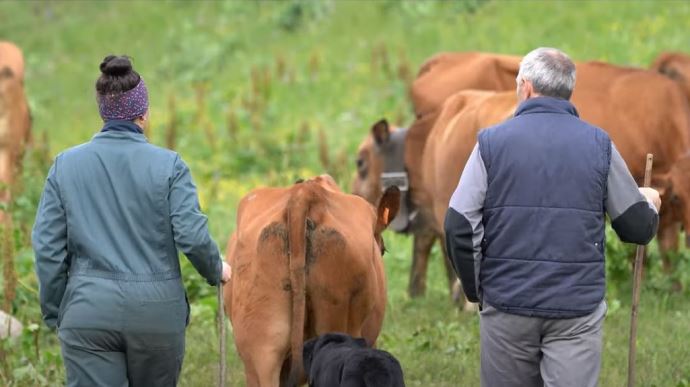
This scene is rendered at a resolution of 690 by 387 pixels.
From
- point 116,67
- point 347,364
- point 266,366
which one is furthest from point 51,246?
point 266,366

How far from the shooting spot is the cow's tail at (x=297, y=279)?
662cm

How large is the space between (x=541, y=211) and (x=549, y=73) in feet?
1.90

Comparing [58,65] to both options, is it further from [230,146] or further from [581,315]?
[581,315]

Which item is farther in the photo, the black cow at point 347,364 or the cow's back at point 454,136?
the cow's back at point 454,136

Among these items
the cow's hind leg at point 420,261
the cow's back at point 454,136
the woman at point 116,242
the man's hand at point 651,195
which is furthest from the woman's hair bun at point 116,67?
the cow's hind leg at point 420,261

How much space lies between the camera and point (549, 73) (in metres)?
5.64

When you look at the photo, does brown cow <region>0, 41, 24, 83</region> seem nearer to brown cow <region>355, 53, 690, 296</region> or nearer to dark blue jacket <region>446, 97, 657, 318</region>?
brown cow <region>355, 53, 690, 296</region>

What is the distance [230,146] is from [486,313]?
1467 centimetres

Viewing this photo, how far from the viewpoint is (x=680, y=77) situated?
11.7m

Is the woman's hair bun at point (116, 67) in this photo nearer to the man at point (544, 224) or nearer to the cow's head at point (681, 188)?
the man at point (544, 224)

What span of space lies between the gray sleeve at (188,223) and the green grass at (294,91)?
313 cm

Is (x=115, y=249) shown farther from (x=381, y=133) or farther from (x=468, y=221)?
(x=381, y=133)

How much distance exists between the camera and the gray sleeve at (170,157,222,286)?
18.4 ft

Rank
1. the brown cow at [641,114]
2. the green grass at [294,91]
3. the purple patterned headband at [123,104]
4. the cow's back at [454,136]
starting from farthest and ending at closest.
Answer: the cow's back at [454,136] < the brown cow at [641,114] < the green grass at [294,91] < the purple patterned headband at [123,104]
